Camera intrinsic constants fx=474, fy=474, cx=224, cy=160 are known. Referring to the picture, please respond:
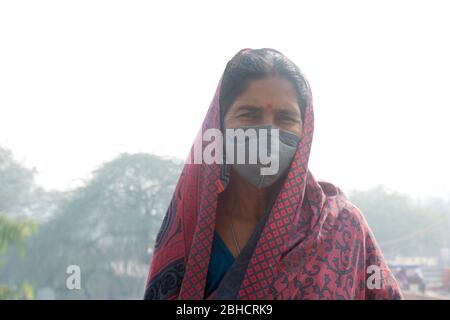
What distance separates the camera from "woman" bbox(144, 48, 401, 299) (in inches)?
60.3

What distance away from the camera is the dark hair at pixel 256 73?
1.67m

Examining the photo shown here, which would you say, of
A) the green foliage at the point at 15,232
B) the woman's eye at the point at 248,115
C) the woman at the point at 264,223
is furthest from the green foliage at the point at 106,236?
the woman's eye at the point at 248,115

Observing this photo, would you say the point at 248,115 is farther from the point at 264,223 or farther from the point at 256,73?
the point at 264,223

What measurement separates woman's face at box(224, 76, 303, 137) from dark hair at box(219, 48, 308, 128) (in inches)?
0.9

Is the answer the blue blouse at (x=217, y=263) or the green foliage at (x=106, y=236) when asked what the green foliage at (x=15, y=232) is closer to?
the blue blouse at (x=217, y=263)

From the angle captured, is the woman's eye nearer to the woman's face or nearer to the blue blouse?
the woman's face

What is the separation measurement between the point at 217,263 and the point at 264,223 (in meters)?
0.21

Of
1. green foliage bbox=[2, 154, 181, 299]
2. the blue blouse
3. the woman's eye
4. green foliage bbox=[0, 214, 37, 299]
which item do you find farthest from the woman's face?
green foliage bbox=[2, 154, 181, 299]

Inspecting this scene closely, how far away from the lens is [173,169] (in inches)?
838

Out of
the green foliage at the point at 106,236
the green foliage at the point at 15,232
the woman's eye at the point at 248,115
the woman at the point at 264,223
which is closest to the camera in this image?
the woman at the point at 264,223

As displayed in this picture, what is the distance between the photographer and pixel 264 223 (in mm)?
1603

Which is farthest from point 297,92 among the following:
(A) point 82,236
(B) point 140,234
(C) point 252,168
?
(A) point 82,236
